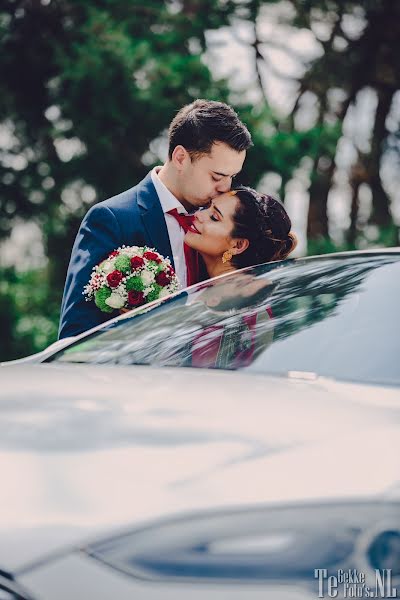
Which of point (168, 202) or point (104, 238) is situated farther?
point (168, 202)

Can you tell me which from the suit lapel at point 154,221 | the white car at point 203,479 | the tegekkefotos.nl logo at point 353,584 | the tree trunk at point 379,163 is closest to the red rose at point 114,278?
the suit lapel at point 154,221

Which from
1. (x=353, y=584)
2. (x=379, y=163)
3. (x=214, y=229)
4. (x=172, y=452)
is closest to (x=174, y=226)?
(x=214, y=229)

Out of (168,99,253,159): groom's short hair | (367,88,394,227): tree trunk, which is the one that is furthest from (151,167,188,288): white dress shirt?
(367,88,394,227): tree trunk

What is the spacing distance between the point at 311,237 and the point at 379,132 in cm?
230

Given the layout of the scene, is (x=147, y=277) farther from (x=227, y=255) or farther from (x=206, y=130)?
(x=206, y=130)

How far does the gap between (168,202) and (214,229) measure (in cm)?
25

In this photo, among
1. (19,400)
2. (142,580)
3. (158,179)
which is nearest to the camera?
(142,580)

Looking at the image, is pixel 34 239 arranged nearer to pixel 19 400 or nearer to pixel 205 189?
pixel 205 189

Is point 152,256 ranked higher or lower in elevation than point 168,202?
lower

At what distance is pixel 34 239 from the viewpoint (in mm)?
13703

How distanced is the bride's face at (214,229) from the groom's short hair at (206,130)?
10.6 inches

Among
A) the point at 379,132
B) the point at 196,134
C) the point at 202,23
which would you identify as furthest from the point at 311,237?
the point at 196,134

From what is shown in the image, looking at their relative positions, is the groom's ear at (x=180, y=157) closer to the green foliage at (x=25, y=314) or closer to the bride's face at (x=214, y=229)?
the bride's face at (x=214, y=229)

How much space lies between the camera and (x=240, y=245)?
4012mm
